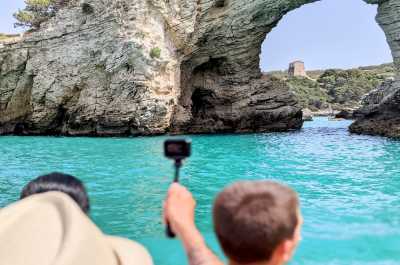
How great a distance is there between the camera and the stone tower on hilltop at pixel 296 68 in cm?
11075

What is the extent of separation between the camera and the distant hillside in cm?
8312

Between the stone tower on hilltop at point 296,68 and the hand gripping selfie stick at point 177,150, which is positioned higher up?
the stone tower on hilltop at point 296,68

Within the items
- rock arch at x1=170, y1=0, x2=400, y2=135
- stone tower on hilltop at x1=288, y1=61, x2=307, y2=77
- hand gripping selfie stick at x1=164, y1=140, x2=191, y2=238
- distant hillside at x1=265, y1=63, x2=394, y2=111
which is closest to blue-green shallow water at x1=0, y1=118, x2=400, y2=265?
hand gripping selfie stick at x1=164, y1=140, x2=191, y2=238

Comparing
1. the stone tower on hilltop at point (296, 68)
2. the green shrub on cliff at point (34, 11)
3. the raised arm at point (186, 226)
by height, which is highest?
the stone tower on hilltop at point (296, 68)

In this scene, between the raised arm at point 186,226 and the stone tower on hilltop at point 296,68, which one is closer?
the raised arm at point 186,226

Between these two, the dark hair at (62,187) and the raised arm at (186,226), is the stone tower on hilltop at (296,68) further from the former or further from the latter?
the raised arm at (186,226)

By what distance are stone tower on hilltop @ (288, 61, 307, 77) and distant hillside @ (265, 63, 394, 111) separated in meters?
12.6

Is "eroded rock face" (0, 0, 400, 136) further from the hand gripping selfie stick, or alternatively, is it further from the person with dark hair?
the person with dark hair

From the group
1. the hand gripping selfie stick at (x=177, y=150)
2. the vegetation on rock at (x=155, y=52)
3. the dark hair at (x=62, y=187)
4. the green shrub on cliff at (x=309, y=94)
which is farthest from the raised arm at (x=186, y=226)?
the green shrub on cliff at (x=309, y=94)

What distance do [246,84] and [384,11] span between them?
9615 mm

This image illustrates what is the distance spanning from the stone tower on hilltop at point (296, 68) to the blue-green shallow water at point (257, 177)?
9509cm

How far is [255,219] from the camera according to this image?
1.64 m

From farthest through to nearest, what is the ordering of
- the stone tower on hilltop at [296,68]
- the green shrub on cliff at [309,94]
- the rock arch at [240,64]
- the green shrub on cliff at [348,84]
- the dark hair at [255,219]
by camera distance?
1. the stone tower on hilltop at [296,68]
2. the green shrub on cliff at [348,84]
3. the green shrub on cliff at [309,94]
4. the rock arch at [240,64]
5. the dark hair at [255,219]

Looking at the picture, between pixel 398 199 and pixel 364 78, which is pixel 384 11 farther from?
pixel 364 78
